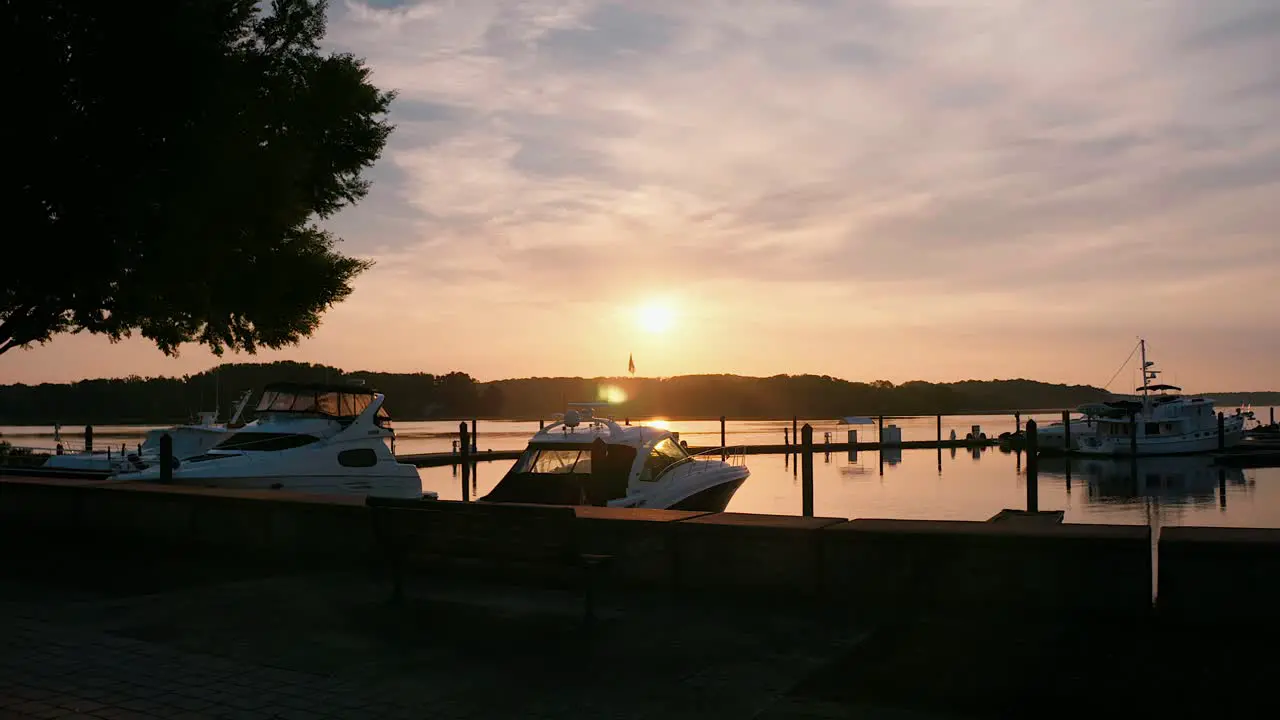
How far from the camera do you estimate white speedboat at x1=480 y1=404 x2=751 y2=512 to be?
18.0 m

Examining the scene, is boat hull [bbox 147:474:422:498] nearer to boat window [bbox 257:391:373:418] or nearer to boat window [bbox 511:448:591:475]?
boat window [bbox 257:391:373:418]

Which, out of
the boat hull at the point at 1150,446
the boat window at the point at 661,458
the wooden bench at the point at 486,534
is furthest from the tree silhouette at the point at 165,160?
the boat hull at the point at 1150,446

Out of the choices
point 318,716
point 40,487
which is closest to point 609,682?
point 318,716

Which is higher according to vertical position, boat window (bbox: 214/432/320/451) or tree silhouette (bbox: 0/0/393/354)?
tree silhouette (bbox: 0/0/393/354)

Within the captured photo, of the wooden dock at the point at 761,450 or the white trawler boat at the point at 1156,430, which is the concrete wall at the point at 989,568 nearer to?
the wooden dock at the point at 761,450

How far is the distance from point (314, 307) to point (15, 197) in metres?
7.93

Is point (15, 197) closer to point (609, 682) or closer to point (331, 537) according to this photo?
point (331, 537)

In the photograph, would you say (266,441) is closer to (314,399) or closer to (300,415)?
(300,415)

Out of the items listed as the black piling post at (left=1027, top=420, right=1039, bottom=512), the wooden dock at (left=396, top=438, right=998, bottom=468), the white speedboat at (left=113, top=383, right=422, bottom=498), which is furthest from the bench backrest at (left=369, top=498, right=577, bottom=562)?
the wooden dock at (left=396, top=438, right=998, bottom=468)

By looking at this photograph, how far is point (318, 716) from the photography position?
237 inches

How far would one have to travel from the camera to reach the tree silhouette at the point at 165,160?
51.7 ft

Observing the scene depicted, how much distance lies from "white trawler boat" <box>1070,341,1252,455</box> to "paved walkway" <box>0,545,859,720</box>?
61.9 metres

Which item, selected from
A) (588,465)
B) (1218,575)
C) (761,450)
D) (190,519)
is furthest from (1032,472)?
(761,450)

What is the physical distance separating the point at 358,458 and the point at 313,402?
1949 mm
